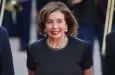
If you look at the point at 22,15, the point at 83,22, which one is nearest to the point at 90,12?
the point at 83,22

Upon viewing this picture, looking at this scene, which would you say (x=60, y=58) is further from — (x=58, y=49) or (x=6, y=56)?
(x=6, y=56)

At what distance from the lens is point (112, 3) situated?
6645 millimetres

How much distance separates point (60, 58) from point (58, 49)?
3.1 inches

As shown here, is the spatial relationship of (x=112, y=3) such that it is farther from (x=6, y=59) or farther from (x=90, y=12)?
(x=6, y=59)

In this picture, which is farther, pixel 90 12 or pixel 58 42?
pixel 90 12

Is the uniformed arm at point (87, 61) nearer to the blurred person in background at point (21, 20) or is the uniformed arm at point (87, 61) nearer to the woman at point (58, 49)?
the woman at point (58, 49)

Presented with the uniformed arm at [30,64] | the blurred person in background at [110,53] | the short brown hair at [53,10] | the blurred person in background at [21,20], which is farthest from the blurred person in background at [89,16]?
the blurred person in background at [110,53]

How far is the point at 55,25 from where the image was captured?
181 inches

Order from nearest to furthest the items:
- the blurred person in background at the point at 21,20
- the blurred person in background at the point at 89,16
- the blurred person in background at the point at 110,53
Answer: the blurred person in background at the point at 110,53
the blurred person in background at the point at 89,16
the blurred person in background at the point at 21,20

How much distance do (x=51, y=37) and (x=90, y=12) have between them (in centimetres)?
217

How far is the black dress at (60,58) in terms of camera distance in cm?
459

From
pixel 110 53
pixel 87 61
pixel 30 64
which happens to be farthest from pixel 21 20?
pixel 110 53

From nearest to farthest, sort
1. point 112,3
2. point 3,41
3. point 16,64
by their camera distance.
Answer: point 3,41, point 112,3, point 16,64

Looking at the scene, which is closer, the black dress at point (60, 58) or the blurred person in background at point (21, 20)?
the black dress at point (60, 58)
